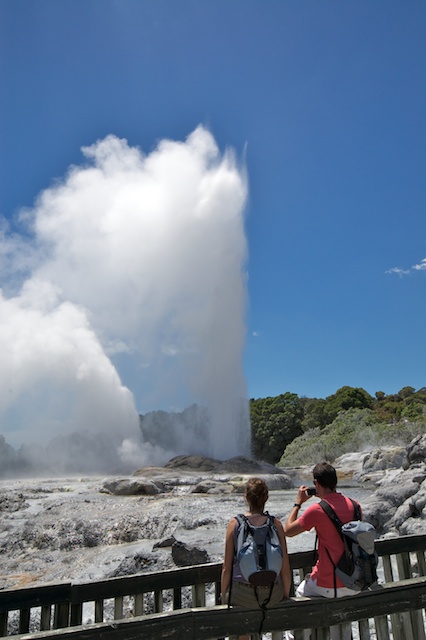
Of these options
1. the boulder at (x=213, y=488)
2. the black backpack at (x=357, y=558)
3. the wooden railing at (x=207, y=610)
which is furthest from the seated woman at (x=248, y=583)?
the boulder at (x=213, y=488)

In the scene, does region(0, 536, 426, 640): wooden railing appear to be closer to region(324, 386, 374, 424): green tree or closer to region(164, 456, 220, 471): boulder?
region(164, 456, 220, 471): boulder

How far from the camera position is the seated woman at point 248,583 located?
3.05 metres

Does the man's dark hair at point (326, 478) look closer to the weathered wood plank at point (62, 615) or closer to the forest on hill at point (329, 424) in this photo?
the weathered wood plank at point (62, 615)

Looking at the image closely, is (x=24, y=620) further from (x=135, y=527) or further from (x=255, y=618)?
(x=135, y=527)

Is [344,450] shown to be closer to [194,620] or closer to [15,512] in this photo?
[15,512]

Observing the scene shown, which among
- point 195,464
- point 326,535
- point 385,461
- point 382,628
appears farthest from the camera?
point 385,461

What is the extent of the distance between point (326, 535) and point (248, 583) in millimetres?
635

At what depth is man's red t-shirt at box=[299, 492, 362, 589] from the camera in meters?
3.38

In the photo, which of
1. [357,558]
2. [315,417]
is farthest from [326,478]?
[315,417]

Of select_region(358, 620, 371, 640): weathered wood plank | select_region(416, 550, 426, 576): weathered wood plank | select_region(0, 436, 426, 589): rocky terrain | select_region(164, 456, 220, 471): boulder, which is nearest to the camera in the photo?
select_region(358, 620, 371, 640): weathered wood plank

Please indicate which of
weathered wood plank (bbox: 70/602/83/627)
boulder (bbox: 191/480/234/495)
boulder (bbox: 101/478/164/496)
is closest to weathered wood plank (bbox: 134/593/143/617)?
weathered wood plank (bbox: 70/602/83/627)

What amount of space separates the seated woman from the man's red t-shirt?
269 millimetres

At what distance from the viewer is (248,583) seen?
10.2ft

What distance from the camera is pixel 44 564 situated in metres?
11.5
